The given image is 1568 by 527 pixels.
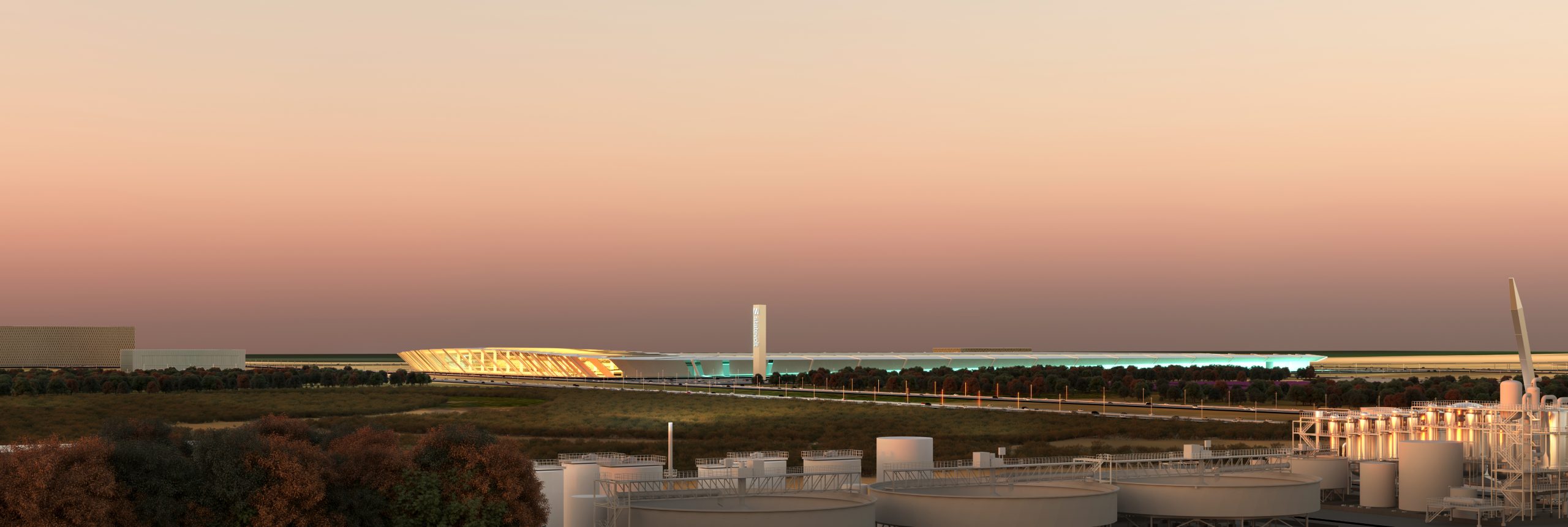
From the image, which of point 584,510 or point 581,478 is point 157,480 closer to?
point 584,510

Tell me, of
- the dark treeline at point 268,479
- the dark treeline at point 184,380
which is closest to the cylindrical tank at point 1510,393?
the dark treeline at point 268,479

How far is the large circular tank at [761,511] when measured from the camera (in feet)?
131

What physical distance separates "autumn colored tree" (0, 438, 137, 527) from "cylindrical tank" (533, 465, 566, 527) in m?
15.5

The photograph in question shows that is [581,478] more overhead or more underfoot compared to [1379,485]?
more overhead

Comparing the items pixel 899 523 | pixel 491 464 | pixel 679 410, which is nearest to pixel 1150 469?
pixel 899 523

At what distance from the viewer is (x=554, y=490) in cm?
4762

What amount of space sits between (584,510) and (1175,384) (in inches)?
4029

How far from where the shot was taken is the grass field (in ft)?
316

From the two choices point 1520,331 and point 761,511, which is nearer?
point 761,511

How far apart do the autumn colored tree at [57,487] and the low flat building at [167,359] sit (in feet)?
529

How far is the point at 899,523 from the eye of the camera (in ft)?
154

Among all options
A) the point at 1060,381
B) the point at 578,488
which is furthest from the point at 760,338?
the point at 578,488

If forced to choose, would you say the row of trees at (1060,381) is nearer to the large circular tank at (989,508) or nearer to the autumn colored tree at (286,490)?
the large circular tank at (989,508)

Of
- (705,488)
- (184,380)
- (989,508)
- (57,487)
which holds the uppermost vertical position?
(57,487)
